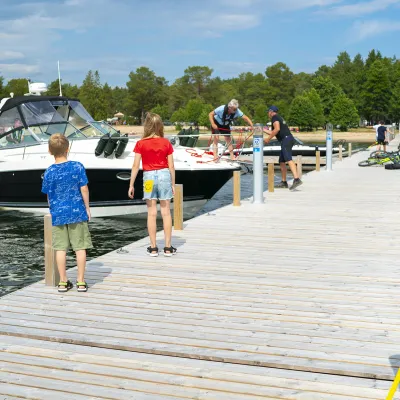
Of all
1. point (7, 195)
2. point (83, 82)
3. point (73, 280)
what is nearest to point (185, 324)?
point (73, 280)

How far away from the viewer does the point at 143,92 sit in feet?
529

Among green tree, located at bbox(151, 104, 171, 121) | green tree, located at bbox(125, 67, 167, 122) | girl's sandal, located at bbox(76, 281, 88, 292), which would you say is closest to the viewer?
girl's sandal, located at bbox(76, 281, 88, 292)

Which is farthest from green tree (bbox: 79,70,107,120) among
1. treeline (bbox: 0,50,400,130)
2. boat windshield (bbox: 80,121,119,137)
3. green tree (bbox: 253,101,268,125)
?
boat windshield (bbox: 80,121,119,137)

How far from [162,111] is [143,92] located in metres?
14.3

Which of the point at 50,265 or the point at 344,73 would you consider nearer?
the point at 50,265

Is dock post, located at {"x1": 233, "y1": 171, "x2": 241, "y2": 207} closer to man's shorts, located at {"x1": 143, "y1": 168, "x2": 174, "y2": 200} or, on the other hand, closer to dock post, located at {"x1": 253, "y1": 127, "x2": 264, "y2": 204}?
dock post, located at {"x1": 253, "y1": 127, "x2": 264, "y2": 204}

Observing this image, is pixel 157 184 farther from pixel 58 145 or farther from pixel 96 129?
pixel 96 129

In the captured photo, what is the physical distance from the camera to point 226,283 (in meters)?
6.22

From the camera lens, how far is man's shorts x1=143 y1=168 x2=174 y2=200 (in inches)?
278

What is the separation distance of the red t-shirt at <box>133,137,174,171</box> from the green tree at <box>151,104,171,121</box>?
14003 centimetres

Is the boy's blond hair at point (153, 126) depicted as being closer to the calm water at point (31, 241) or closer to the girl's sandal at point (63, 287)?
the girl's sandal at point (63, 287)

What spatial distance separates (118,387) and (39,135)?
39.7ft

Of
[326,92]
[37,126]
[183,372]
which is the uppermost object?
[326,92]

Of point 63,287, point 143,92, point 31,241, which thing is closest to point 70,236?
point 63,287
